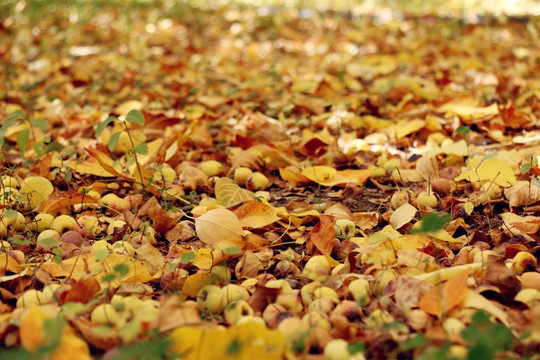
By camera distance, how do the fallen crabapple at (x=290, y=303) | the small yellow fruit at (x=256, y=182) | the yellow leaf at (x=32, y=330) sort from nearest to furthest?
the yellow leaf at (x=32, y=330)
the fallen crabapple at (x=290, y=303)
the small yellow fruit at (x=256, y=182)

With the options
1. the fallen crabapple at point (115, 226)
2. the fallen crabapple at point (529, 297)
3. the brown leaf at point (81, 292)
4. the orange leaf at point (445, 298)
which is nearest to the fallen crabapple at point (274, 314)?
the orange leaf at point (445, 298)

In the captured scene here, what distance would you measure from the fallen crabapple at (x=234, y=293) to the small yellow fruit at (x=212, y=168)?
37.8 inches

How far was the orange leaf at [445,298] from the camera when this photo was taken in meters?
1.41

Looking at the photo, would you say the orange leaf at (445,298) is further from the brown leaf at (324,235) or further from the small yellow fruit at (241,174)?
the small yellow fruit at (241,174)

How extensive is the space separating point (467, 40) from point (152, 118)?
3.04m

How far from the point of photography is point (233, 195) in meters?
2.13

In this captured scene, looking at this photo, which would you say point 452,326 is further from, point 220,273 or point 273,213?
point 273,213

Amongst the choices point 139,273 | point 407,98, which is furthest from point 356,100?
point 139,273

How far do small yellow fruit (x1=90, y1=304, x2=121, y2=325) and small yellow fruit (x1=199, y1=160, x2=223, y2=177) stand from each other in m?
1.09

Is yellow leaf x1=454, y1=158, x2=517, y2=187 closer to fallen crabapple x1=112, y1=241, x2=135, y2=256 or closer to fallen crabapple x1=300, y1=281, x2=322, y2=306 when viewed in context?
fallen crabapple x1=300, y1=281, x2=322, y2=306

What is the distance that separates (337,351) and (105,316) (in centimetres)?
52

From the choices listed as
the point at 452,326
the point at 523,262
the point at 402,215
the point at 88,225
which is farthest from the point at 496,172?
the point at 88,225

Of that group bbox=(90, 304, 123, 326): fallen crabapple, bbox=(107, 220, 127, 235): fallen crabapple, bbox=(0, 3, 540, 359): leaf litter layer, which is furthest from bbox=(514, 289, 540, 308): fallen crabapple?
bbox=(107, 220, 127, 235): fallen crabapple

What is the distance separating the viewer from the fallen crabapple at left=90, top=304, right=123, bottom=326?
4.66ft
